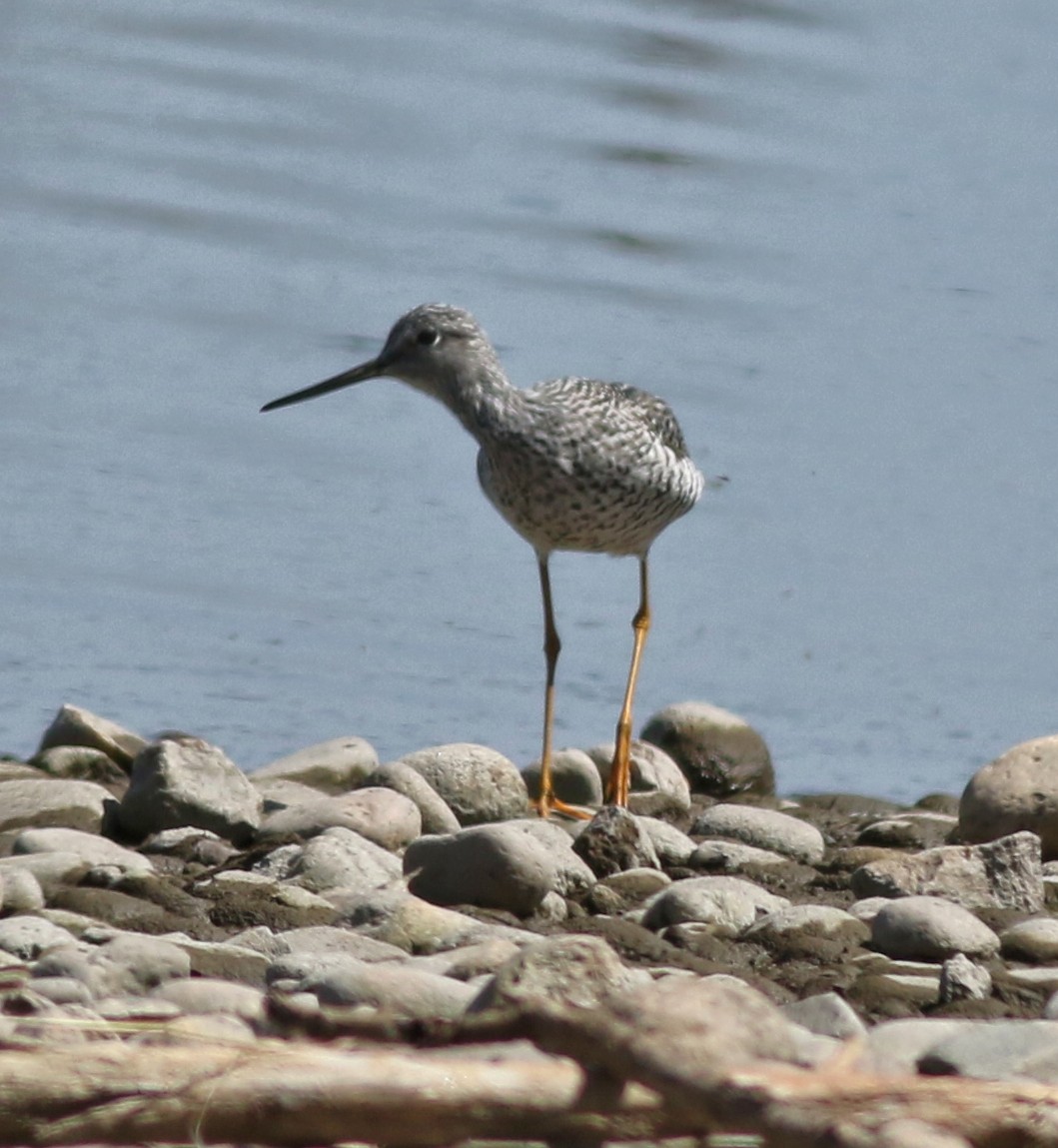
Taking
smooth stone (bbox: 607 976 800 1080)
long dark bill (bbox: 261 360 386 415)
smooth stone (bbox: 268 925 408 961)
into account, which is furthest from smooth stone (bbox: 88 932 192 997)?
long dark bill (bbox: 261 360 386 415)

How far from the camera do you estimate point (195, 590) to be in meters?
8.71

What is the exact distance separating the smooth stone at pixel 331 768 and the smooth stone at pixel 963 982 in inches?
98.0

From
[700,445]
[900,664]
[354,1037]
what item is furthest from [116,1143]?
[700,445]

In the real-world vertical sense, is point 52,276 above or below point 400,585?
above

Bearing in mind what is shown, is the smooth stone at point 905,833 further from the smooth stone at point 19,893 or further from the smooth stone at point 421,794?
the smooth stone at point 19,893

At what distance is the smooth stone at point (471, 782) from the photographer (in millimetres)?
6676

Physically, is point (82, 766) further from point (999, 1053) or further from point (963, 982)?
point (999, 1053)

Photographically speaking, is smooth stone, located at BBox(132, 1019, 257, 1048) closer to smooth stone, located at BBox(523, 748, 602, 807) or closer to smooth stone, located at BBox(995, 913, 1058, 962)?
smooth stone, located at BBox(995, 913, 1058, 962)

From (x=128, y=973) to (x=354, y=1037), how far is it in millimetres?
1600

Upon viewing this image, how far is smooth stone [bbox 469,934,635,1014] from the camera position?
356cm

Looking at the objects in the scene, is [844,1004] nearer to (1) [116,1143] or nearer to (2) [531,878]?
(2) [531,878]

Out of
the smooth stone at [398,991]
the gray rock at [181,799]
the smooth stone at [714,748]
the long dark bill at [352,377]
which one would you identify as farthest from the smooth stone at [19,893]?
the long dark bill at [352,377]

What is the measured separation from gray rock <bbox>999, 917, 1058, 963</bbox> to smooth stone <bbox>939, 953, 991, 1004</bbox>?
1.31 ft

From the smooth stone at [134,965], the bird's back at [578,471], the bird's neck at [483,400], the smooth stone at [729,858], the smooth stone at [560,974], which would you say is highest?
the bird's neck at [483,400]
